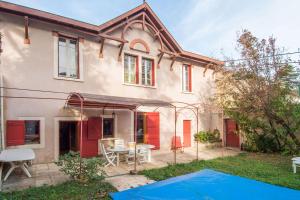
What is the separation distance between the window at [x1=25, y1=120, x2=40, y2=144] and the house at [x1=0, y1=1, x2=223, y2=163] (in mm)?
37

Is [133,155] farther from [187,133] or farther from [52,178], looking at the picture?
[187,133]

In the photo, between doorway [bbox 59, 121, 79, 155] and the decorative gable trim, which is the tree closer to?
the decorative gable trim

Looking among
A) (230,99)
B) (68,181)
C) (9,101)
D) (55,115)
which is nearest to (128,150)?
(68,181)

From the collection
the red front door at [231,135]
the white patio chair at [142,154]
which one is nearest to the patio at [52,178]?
the white patio chair at [142,154]

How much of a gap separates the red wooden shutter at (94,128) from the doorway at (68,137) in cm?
65

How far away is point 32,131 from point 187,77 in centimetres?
992

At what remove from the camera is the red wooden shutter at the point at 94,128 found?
10.5 meters

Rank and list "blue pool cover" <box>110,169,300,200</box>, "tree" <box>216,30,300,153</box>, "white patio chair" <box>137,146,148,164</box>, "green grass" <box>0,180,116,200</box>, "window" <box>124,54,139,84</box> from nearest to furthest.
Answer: "blue pool cover" <box>110,169,300,200</box> → "green grass" <box>0,180,116,200</box> → "white patio chair" <box>137,146,148,164</box> → "tree" <box>216,30,300,153</box> → "window" <box>124,54,139,84</box>

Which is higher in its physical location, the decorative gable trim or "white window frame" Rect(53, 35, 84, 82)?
the decorative gable trim

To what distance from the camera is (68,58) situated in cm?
1029

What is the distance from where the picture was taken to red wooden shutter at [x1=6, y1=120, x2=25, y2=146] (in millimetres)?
8508

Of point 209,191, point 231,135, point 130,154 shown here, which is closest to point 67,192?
point 130,154

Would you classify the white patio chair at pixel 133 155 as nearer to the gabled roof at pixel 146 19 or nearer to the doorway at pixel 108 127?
the doorway at pixel 108 127

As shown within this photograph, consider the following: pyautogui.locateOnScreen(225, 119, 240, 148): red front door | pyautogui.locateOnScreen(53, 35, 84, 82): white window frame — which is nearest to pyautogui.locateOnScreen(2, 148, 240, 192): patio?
pyautogui.locateOnScreen(53, 35, 84, 82): white window frame
